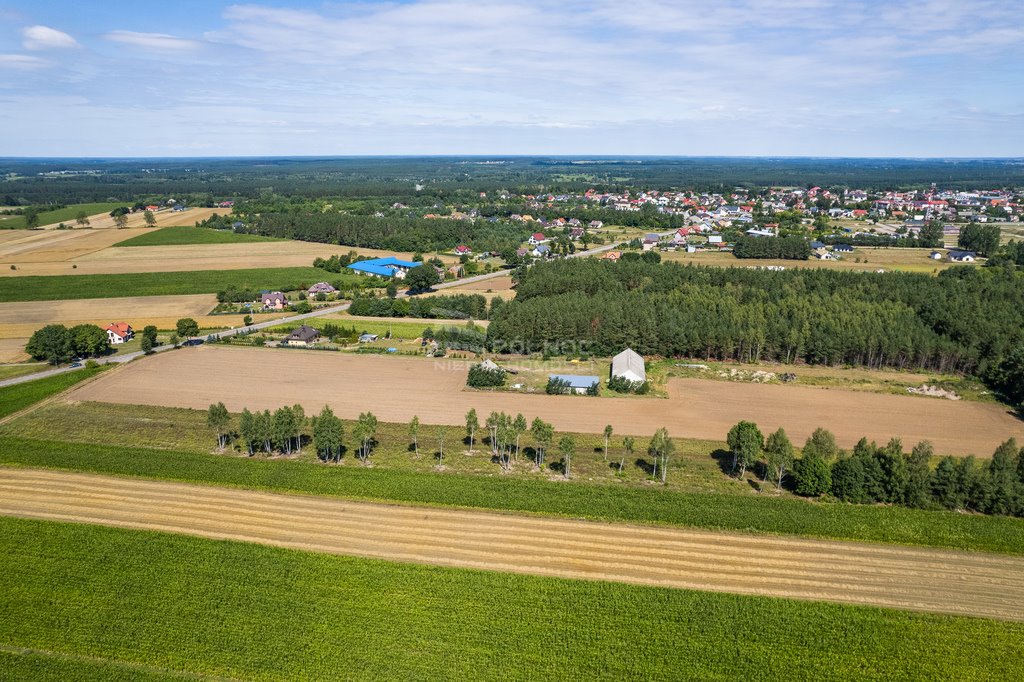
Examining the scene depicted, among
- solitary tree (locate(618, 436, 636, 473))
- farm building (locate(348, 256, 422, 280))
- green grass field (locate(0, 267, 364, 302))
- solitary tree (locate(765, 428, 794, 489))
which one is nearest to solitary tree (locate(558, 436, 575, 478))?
solitary tree (locate(618, 436, 636, 473))

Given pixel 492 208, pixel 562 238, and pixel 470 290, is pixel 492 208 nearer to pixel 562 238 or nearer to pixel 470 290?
pixel 562 238

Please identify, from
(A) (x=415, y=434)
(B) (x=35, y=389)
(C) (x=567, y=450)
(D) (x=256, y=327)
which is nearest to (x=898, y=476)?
(C) (x=567, y=450)

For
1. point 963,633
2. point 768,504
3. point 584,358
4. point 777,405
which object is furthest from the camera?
point 584,358

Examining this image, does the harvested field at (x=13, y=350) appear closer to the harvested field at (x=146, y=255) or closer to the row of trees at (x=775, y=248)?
the harvested field at (x=146, y=255)

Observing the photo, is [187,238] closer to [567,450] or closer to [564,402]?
[564,402]

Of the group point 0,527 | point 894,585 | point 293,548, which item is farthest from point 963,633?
point 0,527

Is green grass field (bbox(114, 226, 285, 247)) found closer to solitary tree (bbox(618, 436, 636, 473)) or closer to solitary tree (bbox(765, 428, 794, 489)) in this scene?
solitary tree (bbox(618, 436, 636, 473))

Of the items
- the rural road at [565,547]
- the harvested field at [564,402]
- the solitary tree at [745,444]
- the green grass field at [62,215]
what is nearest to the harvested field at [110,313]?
the harvested field at [564,402]
